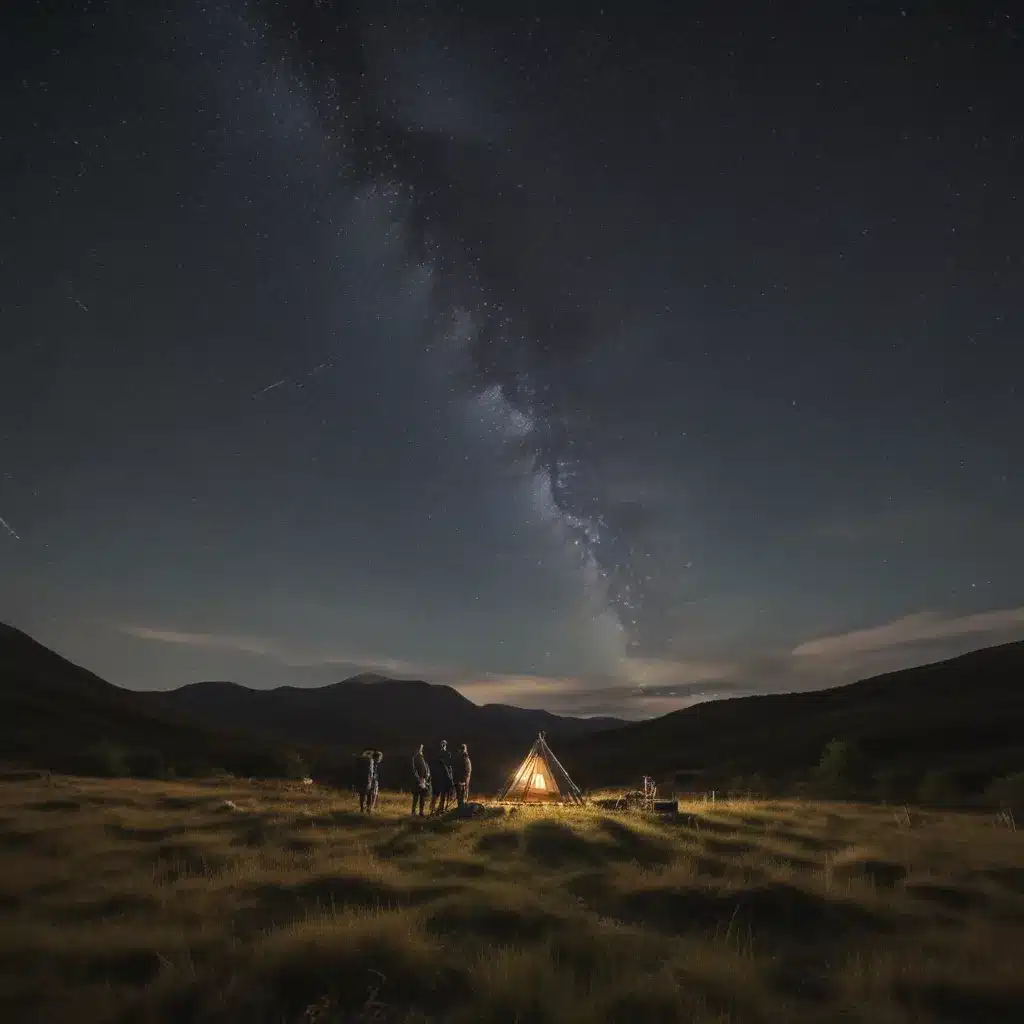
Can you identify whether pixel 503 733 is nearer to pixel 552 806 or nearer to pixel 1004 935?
pixel 552 806

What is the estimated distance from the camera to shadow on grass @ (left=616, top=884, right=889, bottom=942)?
8602 millimetres

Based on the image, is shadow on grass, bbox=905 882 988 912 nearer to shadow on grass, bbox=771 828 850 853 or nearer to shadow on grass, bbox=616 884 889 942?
shadow on grass, bbox=616 884 889 942

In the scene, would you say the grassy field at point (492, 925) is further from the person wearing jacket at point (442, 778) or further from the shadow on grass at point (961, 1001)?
the person wearing jacket at point (442, 778)

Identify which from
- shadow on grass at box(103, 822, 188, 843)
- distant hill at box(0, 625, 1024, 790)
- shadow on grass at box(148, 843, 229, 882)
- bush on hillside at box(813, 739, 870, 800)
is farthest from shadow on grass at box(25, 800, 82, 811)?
bush on hillside at box(813, 739, 870, 800)

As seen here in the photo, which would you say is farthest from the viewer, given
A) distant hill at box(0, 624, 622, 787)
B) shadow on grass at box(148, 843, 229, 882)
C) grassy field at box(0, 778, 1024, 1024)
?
distant hill at box(0, 624, 622, 787)

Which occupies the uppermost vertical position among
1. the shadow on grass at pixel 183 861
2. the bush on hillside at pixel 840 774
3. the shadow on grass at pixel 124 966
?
the bush on hillside at pixel 840 774

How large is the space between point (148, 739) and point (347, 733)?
253 feet

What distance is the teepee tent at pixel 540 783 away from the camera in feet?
81.0

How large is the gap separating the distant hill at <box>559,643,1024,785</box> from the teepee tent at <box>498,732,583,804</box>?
27.6m

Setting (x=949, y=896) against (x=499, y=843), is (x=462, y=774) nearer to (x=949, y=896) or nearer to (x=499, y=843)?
(x=499, y=843)

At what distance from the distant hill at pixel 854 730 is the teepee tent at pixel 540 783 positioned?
2757cm

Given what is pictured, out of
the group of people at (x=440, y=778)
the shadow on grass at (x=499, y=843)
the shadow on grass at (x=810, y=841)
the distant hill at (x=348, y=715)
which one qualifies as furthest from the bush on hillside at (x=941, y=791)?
the distant hill at (x=348, y=715)

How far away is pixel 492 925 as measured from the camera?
809 cm

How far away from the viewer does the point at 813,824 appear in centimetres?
1841
